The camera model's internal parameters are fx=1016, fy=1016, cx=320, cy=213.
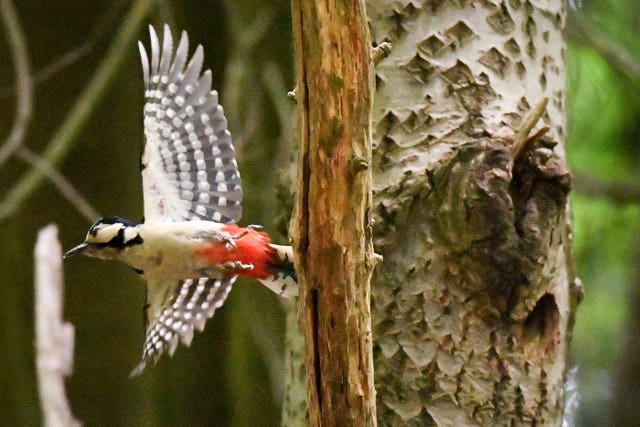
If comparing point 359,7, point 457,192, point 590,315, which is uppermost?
point 359,7

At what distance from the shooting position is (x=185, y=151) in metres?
2.26

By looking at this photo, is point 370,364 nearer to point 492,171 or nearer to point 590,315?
point 492,171

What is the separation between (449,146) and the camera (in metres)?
1.85

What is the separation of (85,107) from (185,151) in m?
0.48

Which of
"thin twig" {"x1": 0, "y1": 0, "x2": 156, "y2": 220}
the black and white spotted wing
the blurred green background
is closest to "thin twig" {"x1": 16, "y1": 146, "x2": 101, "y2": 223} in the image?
"thin twig" {"x1": 0, "y1": 0, "x2": 156, "y2": 220}

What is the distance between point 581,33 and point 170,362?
1.52m

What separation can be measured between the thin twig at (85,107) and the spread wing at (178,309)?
54 cm

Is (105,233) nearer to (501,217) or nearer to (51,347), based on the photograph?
(51,347)

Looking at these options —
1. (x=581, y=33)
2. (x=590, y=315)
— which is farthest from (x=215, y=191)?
(x=590, y=315)

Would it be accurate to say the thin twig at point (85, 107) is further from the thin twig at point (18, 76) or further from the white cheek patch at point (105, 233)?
the white cheek patch at point (105, 233)

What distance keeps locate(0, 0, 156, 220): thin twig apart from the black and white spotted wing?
429 millimetres

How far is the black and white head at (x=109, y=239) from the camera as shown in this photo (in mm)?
2004

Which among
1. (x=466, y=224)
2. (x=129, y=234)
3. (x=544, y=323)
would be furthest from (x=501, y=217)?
(x=129, y=234)

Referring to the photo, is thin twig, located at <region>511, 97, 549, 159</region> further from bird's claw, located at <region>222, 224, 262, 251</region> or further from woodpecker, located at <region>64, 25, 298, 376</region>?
woodpecker, located at <region>64, 25, 298, 376</region>
